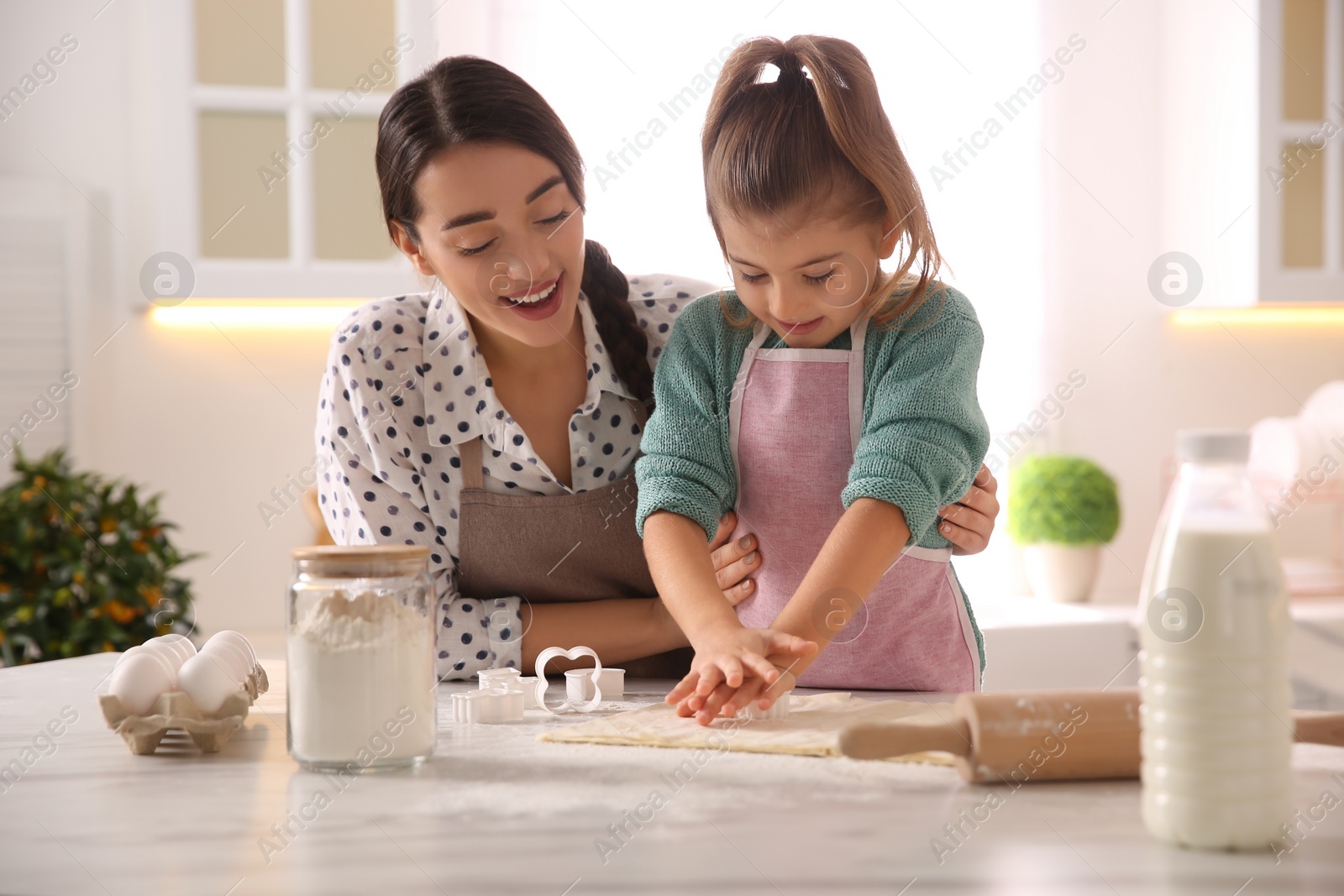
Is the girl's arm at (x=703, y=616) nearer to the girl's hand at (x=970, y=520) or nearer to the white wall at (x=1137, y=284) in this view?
the girl's hand at (x=970, y=520)

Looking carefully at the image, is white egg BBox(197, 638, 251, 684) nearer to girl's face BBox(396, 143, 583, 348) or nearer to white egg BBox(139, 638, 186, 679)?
white egg BBox(139, 638, 186, 679)

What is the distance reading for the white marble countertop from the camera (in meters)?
0.60

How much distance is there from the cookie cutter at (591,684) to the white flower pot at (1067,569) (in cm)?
215

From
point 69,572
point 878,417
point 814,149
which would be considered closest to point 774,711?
point 878,417

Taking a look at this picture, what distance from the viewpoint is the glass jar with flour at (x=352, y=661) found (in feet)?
2.61

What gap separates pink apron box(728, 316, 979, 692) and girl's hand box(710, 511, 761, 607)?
1 cm

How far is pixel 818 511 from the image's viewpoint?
1.16 metres

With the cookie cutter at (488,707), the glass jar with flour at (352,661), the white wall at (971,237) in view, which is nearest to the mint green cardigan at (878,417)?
the cookie cutter at (488,707)

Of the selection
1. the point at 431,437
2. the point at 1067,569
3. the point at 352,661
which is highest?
the point at 431,437

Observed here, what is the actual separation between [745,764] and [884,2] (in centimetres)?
274

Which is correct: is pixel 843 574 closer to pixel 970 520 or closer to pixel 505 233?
pixel 970 520

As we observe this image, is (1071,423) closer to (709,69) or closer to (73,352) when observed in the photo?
(709,69)

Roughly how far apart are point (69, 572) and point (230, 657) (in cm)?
136

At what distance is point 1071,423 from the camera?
10.6 feet
